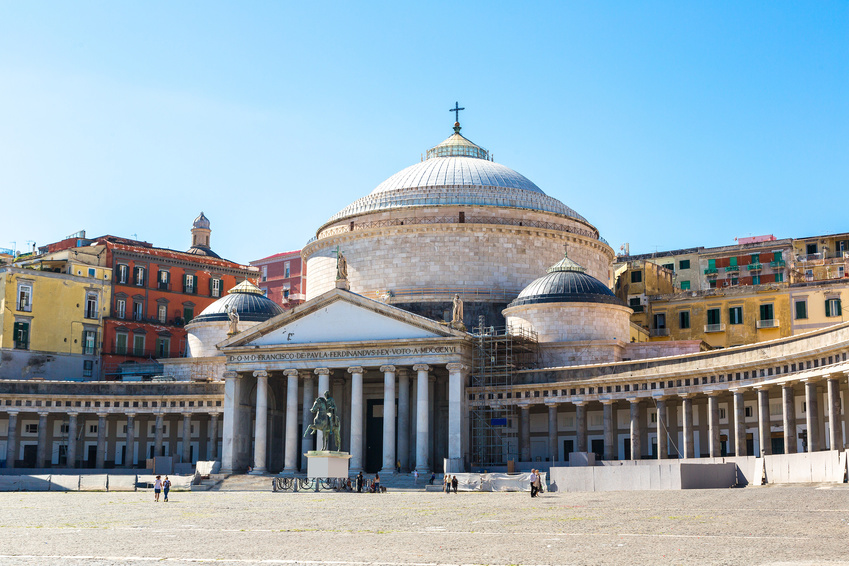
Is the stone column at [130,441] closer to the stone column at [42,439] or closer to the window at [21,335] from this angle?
the stone column at [42,439]

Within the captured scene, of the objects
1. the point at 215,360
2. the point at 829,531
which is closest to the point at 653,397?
the point at 215,360

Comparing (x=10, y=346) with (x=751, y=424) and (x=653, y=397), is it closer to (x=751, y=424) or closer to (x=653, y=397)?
(x=653, y=397)

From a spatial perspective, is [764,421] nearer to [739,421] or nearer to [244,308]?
[739,421]

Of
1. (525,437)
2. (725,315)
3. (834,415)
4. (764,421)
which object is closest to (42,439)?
(525,437)

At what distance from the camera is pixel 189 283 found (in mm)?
100000

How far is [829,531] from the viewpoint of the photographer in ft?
80.4

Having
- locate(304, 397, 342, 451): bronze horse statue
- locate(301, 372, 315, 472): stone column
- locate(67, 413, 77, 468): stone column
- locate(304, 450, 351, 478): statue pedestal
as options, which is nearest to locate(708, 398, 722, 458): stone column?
locate(304, 450, 351, 478): statue pedestal

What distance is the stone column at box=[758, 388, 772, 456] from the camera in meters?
57.4

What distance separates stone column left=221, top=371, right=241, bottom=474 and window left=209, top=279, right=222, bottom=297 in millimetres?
28843

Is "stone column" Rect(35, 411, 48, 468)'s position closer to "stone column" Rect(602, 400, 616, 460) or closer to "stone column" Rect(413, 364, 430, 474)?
"stone column" Rect(413, 364, 430, 474)

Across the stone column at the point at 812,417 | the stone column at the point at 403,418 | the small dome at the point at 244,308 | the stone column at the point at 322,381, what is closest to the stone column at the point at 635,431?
the stone column at the point at 812,417

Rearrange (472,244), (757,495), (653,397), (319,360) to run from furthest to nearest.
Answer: (472,244) < (319,360) < (653,397) < (757,495)

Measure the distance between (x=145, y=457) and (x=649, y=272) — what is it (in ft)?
135

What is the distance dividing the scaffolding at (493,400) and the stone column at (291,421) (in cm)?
1151
